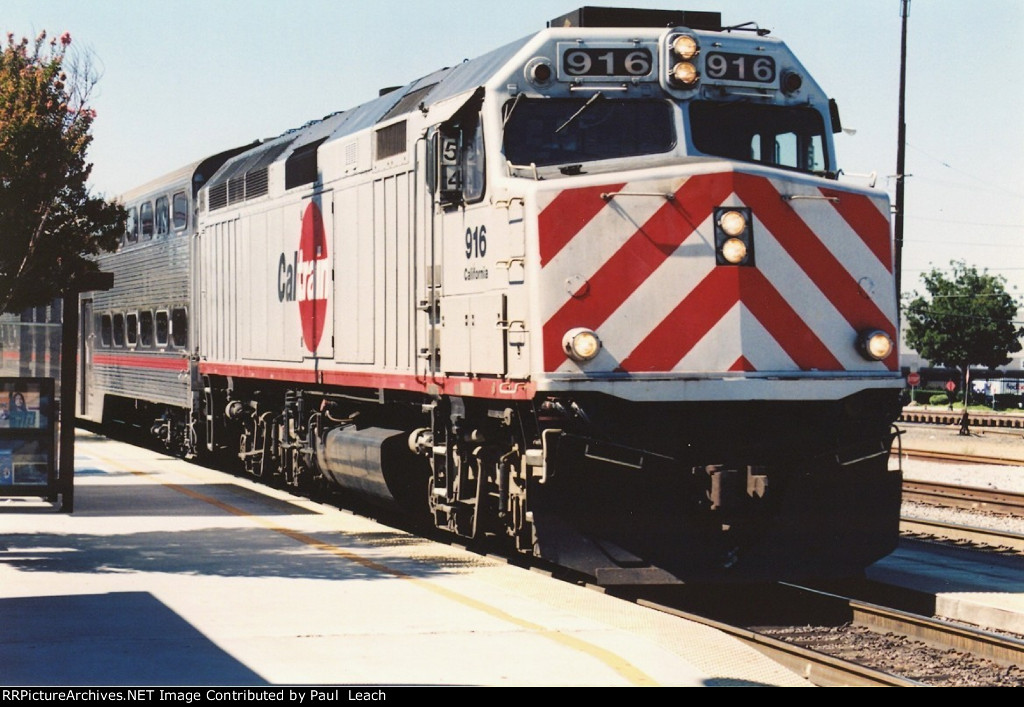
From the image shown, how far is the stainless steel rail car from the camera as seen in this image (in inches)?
837

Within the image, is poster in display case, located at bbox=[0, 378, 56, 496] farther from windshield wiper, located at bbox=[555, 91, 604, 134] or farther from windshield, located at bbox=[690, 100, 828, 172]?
windshield, located at bbox=[690, 100, 828, 172]

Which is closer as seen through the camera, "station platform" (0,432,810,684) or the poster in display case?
"station platform" (0,432,810,684)

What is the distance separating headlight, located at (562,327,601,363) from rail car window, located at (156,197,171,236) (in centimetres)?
1386

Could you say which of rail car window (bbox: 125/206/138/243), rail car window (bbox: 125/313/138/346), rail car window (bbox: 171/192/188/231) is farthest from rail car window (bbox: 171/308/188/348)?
rail car window (bbox: 125/206/138/243)

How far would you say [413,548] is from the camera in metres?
12.2

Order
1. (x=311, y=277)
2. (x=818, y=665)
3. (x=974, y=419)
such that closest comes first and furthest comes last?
(x=818, y=665) < (x=311, y=277) < (x=974, y=419)

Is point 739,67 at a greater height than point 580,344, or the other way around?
point 739,67

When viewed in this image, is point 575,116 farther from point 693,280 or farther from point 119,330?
point 119,330

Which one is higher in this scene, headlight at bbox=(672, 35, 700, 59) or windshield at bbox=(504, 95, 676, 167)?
headlight at bbox=(672, 35, 700, 59)

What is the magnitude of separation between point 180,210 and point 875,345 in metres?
13.8

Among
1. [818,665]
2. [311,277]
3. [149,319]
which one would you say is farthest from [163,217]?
[818,665]

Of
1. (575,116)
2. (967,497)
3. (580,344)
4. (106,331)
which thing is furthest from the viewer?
(106,331)

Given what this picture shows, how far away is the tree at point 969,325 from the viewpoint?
73875 mm

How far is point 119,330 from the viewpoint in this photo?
84.7 ft
